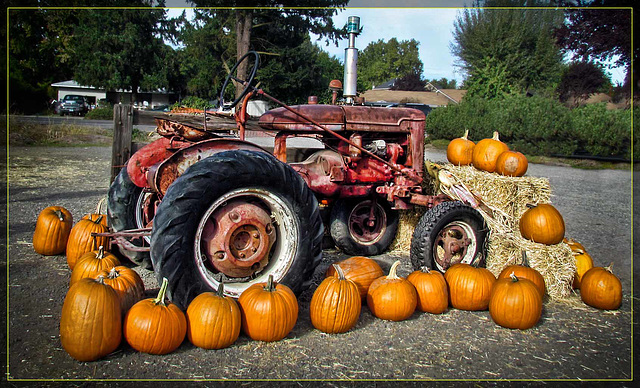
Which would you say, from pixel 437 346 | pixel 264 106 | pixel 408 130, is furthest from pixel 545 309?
pixel 264 106

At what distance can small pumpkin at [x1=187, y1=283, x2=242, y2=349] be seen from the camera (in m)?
3.30

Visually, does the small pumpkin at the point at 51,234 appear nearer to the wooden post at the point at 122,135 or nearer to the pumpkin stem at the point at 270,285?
the wooden post at the point at 122,135

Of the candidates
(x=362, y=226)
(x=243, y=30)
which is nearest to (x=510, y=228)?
(x=362, y=226)

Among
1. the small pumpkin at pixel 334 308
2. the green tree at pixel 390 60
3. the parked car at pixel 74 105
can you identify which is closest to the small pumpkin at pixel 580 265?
the small pumpkin at pixel 334 308

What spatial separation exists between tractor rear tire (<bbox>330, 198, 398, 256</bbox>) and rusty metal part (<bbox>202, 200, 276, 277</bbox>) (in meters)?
2.07

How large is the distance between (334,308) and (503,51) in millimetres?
33009

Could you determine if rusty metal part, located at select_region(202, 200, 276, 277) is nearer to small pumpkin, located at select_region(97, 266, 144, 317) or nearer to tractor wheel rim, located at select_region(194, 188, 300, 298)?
tractor wheel rim, located at select_region(194, 188, 300, 298)

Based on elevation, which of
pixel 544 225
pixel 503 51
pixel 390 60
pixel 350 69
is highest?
pixel 390 60

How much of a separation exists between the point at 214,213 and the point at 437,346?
1.86 metres

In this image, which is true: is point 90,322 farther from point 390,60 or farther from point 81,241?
point 390,60

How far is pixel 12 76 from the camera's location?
13.3 feet

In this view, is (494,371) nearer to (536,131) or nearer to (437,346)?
(437,346)

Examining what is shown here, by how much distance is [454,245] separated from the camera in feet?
17.1

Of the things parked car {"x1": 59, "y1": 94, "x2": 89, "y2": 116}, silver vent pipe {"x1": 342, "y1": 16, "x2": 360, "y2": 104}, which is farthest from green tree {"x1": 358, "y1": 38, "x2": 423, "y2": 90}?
silver vent pipe {"x1": 342, "y1": 16, "x2": 360, "y2": 104}
